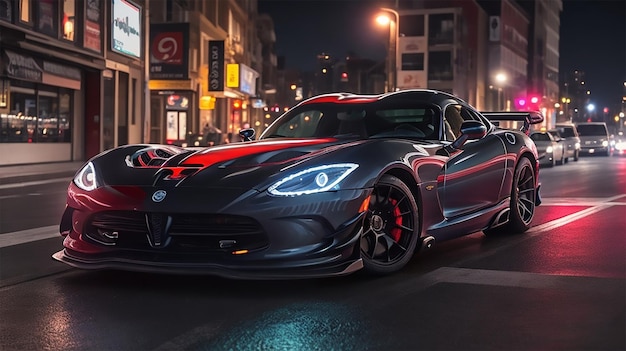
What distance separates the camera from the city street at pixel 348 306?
383cm

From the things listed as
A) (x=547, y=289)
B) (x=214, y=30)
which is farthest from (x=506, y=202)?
(x=214, y=30)

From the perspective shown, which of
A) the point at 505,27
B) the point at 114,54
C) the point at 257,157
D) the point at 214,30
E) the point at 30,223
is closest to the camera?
the point at 257,157

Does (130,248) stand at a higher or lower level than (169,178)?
lower

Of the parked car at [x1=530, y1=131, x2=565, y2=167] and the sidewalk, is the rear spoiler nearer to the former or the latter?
the sidewalk

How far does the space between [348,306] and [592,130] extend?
37172mm

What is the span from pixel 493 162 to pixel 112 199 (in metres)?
3.51

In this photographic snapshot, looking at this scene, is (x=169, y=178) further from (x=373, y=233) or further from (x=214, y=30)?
(x=214, y=30)

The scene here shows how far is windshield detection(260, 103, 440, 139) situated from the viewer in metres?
6.28

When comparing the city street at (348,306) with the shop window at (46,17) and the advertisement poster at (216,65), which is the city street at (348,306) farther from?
the advertisement poster at (216,65)

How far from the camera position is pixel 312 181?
4.82 metres

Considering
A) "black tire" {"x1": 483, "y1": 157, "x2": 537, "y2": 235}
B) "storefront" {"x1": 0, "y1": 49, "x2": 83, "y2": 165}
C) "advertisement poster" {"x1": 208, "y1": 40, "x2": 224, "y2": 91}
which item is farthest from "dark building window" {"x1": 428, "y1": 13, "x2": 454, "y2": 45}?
"black tire" {"x1": 483, "y1": 157, "x2": 537, "y2": 235}

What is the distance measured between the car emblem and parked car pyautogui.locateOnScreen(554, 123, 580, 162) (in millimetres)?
26891

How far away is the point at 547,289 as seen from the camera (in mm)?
4941

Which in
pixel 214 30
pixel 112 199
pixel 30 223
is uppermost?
pixel 214 30
